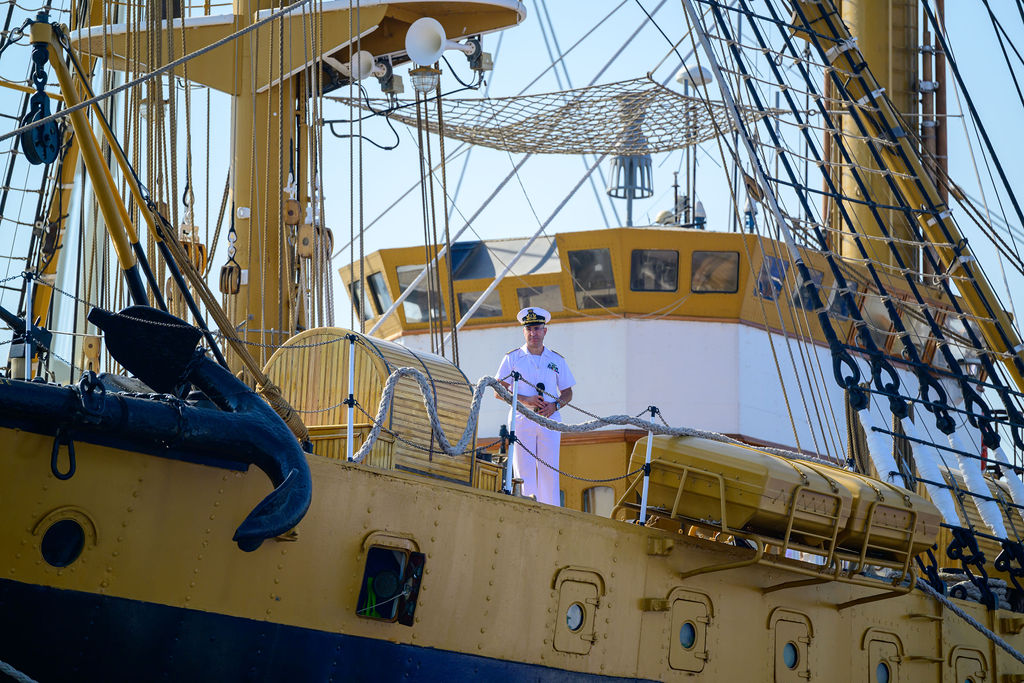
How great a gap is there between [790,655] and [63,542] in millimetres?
5035

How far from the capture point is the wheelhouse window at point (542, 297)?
14.3 m

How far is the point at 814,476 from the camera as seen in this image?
27.1 feet

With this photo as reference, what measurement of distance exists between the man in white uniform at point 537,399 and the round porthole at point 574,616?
69.5 inches

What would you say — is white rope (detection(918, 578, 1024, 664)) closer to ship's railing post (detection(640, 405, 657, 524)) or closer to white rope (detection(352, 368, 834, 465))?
white rope (detection(352, 368, 834, 465))

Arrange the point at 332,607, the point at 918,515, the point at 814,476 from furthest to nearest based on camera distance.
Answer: the point at 918,515
the point at 814,476
the point at 332,607

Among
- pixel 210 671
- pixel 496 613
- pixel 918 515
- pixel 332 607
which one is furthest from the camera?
pixel 918 515

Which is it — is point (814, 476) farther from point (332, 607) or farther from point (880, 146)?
point (880, 146)

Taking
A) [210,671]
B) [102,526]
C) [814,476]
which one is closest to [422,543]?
[210,671]

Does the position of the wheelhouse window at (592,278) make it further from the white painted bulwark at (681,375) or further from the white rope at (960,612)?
the white rope at (960,612)

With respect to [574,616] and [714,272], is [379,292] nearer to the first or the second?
[714,272]

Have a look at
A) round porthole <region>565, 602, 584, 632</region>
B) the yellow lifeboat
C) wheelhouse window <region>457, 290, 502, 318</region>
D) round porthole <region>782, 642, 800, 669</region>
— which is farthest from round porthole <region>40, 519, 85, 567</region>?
wheelhouse window <region>457, 290, 502, 318</region>

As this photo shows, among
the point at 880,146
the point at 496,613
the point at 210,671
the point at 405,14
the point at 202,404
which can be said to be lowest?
the point at 210,671

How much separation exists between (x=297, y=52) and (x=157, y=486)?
7019 millimetres

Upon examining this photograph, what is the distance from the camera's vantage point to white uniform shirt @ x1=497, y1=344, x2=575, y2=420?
9.80m
